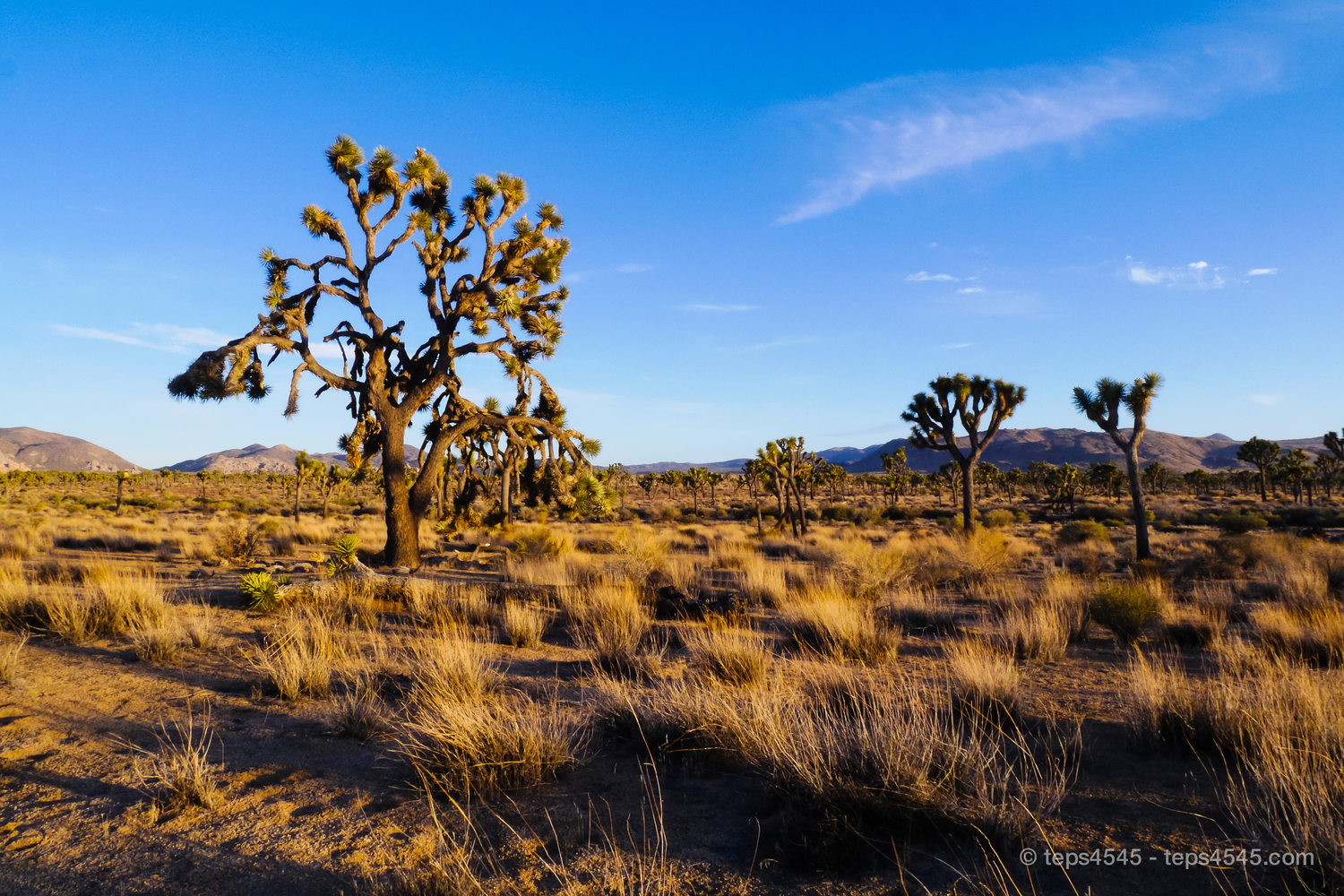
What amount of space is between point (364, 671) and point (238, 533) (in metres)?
13.2

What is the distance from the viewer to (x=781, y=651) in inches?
308

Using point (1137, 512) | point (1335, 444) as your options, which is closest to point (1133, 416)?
point (1137, 512)

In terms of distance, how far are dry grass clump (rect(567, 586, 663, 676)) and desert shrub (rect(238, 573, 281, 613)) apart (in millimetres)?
4265

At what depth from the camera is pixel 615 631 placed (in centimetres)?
767

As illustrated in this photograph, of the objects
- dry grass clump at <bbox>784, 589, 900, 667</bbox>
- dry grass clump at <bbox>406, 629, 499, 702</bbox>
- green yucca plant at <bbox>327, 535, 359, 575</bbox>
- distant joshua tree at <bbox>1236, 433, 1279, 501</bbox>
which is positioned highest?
distant joshua tree at <bbox>1236, 433, 1279, 501</bbox>

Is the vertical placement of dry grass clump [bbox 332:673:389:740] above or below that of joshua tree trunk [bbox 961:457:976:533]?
below

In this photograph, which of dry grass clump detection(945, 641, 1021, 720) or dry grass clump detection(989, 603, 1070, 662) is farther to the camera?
dry grass clump detection(989, 603, 1070, 662)

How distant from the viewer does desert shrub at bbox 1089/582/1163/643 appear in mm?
8719

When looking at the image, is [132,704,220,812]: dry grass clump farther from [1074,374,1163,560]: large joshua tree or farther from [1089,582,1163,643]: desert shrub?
[1074,374,1163,560]: large joshua tree

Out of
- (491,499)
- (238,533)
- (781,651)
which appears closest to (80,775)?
(781,651)

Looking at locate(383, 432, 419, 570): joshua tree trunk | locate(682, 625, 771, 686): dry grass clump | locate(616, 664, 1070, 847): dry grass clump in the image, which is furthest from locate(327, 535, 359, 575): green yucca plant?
locate(616, 664, 1070, 847): dry grass clump

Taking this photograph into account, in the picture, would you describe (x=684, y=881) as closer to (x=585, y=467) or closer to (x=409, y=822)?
(x=409, y=822)

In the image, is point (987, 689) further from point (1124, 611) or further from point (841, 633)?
point (1124, 611)

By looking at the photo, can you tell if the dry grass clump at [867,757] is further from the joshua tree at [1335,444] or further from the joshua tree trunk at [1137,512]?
the joshua tree at [1335,444]
